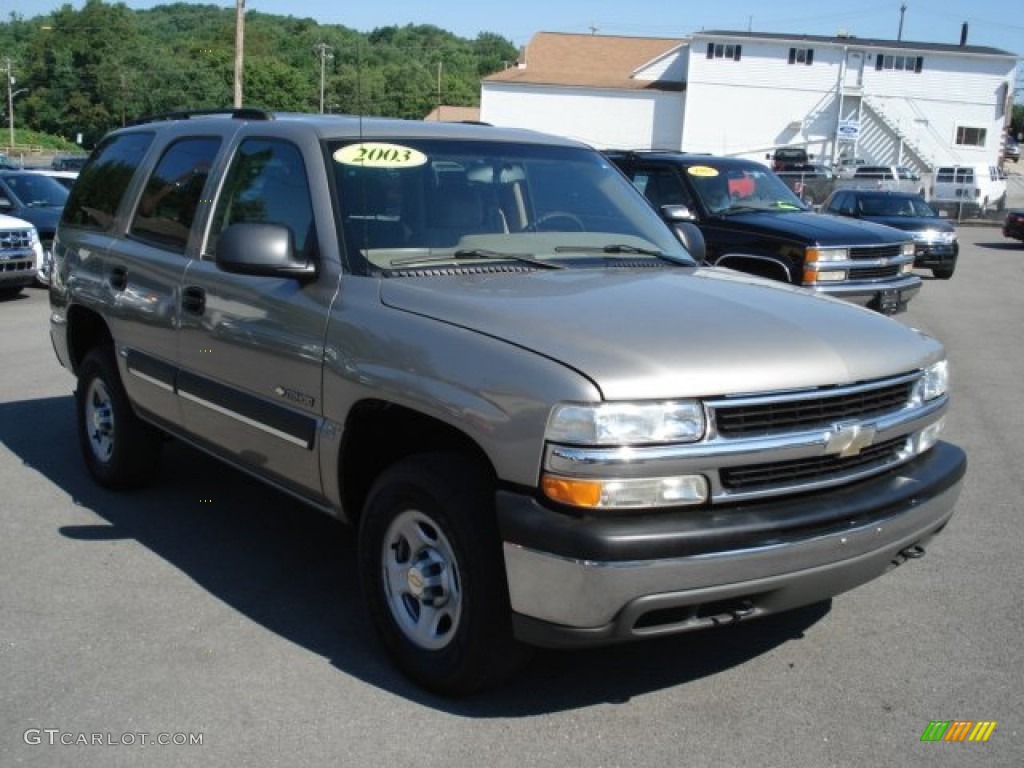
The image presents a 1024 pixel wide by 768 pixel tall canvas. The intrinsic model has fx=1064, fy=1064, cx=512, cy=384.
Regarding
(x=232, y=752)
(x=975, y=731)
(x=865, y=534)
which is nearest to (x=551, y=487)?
(x=865, y=534)

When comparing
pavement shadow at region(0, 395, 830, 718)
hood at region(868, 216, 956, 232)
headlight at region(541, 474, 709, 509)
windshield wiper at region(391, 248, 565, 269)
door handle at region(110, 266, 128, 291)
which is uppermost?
windshield wiper at region(391, 248, 565, 269)

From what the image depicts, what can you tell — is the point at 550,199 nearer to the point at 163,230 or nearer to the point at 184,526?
the point at 163,230

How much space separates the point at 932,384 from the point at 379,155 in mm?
2355

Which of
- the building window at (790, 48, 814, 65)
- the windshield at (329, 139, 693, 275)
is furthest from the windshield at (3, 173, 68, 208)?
the building window at (790, 48, 814, 65)

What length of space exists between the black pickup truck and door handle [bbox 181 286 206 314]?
576 cm

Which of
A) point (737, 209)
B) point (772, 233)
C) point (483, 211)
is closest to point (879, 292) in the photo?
point (772, 233)

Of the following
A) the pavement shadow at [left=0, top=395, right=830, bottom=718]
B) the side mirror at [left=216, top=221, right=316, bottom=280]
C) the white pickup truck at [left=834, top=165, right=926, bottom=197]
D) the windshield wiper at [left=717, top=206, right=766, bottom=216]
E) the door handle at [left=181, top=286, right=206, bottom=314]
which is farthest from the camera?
the white pickup truck at [left=834, top=165, right=926, bottom=197]

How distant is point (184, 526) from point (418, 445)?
2.08m

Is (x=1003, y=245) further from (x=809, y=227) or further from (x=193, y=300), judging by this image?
(x=193, y=300)

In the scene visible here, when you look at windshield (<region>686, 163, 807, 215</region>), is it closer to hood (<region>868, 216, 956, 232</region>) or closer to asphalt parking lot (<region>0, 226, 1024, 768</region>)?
asphalt parking lot (<region>0, 226, 1024, 768</region>)

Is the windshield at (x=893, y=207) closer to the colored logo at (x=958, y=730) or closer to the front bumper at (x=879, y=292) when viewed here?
the front bumper at (x=879, y=292)

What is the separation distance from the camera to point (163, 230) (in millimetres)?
5270

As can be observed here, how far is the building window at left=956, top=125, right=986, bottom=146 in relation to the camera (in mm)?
56812

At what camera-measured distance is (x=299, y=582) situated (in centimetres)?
475
